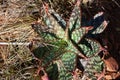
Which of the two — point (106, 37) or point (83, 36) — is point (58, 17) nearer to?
point (83, 36)

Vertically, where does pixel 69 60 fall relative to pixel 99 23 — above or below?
below

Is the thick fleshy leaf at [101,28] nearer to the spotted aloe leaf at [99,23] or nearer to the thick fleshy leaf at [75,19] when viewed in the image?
the spotted aloe leaf at [99,23]

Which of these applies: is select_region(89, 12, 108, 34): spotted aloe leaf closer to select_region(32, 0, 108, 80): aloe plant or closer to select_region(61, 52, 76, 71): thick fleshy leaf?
select_region(32, 0, 108, 80): aloe plant

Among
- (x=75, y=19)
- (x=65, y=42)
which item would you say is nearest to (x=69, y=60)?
(x=65, y=42)

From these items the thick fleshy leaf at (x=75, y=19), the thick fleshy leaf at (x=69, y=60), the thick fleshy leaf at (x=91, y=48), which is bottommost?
the thick fleshy leaf at (x=69, y=60)

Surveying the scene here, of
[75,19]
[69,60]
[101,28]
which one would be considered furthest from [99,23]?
[69,60]

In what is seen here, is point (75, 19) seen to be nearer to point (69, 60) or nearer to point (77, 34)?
point (77, 34)

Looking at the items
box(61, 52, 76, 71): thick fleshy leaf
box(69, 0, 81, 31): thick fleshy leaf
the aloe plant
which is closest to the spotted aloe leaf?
the aloe plant

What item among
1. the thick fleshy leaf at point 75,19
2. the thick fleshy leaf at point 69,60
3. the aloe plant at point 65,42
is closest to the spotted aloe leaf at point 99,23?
the aloe plant at point 65,42
